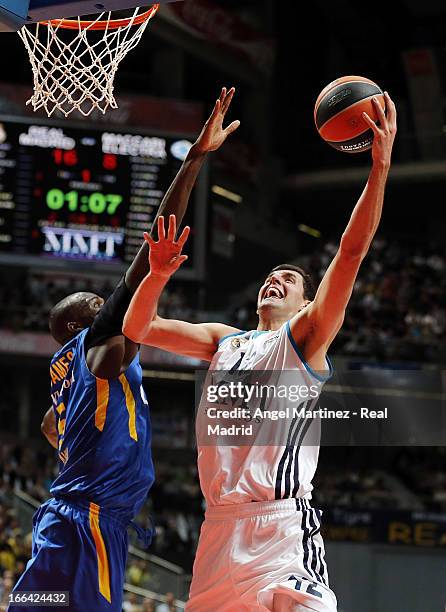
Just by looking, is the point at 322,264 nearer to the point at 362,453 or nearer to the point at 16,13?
the point at 362,453

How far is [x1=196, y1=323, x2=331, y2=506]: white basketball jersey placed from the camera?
10.1ft

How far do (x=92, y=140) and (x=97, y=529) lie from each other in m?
8.48

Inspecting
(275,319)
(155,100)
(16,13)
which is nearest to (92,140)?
(155,100)

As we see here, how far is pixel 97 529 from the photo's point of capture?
3281mm

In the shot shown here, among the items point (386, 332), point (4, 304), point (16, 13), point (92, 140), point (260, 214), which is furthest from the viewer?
point (260, 214)

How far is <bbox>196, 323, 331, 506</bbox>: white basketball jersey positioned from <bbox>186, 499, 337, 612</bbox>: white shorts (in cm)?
5

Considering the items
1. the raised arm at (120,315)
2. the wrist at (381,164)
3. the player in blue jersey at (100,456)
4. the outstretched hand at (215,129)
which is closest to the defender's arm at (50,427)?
the player in blue jersey at (100,456)

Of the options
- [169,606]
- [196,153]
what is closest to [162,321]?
[196,153]

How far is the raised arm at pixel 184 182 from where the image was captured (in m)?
3.22

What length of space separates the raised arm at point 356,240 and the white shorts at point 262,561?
603mm

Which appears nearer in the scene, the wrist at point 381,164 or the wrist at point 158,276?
the wrist at point 381,164

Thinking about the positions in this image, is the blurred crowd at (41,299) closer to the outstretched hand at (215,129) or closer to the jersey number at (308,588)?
the outstretched hand at (215,129)

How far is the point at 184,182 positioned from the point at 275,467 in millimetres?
1037

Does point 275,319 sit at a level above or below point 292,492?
above
